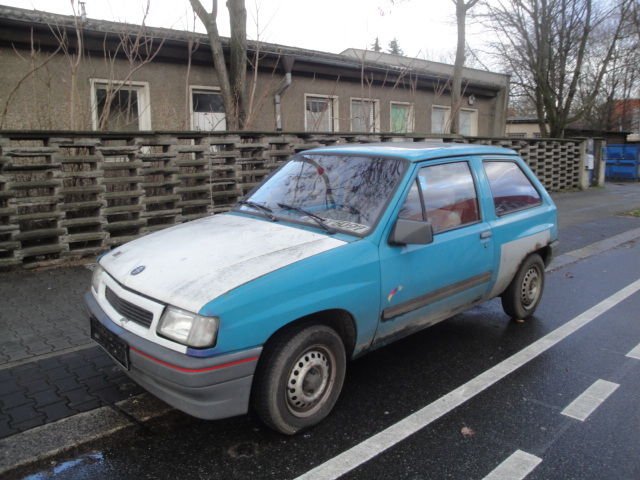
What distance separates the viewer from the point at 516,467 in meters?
2.79

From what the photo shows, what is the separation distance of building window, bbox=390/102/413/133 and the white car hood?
39.6 feet

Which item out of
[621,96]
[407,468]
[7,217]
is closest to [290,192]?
[407,468]

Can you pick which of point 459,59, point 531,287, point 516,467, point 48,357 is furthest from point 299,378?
point 459,59

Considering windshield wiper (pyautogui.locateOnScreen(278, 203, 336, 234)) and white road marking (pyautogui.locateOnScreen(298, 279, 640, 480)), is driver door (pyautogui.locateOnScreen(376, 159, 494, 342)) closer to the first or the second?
windshield wiper (pyautogui.locateOnScreen(278, 203, 336, 234))

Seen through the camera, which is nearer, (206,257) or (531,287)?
(206,257)

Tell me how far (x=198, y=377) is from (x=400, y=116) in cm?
1372

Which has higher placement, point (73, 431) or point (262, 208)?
point (262, 208)

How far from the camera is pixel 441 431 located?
3.14 m

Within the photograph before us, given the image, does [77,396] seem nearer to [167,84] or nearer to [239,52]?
[239,52]

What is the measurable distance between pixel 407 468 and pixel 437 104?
1512cm

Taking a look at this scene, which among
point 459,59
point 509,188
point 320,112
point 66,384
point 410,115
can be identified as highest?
point 459,59

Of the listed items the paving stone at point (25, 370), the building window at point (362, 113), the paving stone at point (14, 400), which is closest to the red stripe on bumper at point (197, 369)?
the paving stone at point (14, 400)

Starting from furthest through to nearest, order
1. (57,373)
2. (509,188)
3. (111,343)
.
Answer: (509,188), (57,373), (111,343)

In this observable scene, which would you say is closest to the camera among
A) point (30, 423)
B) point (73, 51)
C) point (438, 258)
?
point (30, 423)
